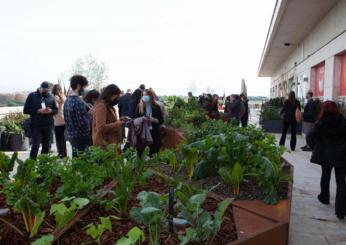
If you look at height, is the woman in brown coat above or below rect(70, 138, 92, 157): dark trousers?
above

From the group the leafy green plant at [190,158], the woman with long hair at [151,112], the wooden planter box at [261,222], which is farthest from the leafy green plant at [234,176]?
the woman with long hair at [151,112]

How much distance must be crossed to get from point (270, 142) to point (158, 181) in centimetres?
163

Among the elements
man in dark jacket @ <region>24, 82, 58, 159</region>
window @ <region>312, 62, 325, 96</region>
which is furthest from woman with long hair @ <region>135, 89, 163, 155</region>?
window @ <region>312, 62, 325, 96</region>

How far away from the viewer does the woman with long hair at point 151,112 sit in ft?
24.1

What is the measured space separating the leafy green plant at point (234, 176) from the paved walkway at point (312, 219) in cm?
95

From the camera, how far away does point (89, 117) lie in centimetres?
563

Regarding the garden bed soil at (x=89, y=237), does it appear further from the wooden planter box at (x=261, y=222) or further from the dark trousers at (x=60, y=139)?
the dark trousers at (x=60, y=139)

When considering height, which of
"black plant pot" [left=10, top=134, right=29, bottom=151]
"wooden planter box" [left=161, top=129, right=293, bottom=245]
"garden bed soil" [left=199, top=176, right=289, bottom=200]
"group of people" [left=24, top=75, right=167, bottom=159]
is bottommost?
"black plant pot" [left=10, top=134, right=29, bottom=151]

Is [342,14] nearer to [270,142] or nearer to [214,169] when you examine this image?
[270,142]

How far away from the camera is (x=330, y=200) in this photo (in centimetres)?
597

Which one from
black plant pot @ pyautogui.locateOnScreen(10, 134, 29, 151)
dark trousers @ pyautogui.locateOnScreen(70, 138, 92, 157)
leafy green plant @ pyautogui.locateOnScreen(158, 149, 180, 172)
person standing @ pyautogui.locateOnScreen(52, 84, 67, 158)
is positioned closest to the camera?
leafy green plant @ pyautogui.locateOnScreen(158, 149, 180, 172)

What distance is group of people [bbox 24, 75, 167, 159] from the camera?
17.3 ft

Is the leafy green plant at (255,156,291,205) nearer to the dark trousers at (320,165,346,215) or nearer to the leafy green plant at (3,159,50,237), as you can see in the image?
the dark trousers at (320,165,346,215)

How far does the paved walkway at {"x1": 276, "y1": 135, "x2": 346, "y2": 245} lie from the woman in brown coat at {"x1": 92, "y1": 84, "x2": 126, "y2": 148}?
8.58ft
